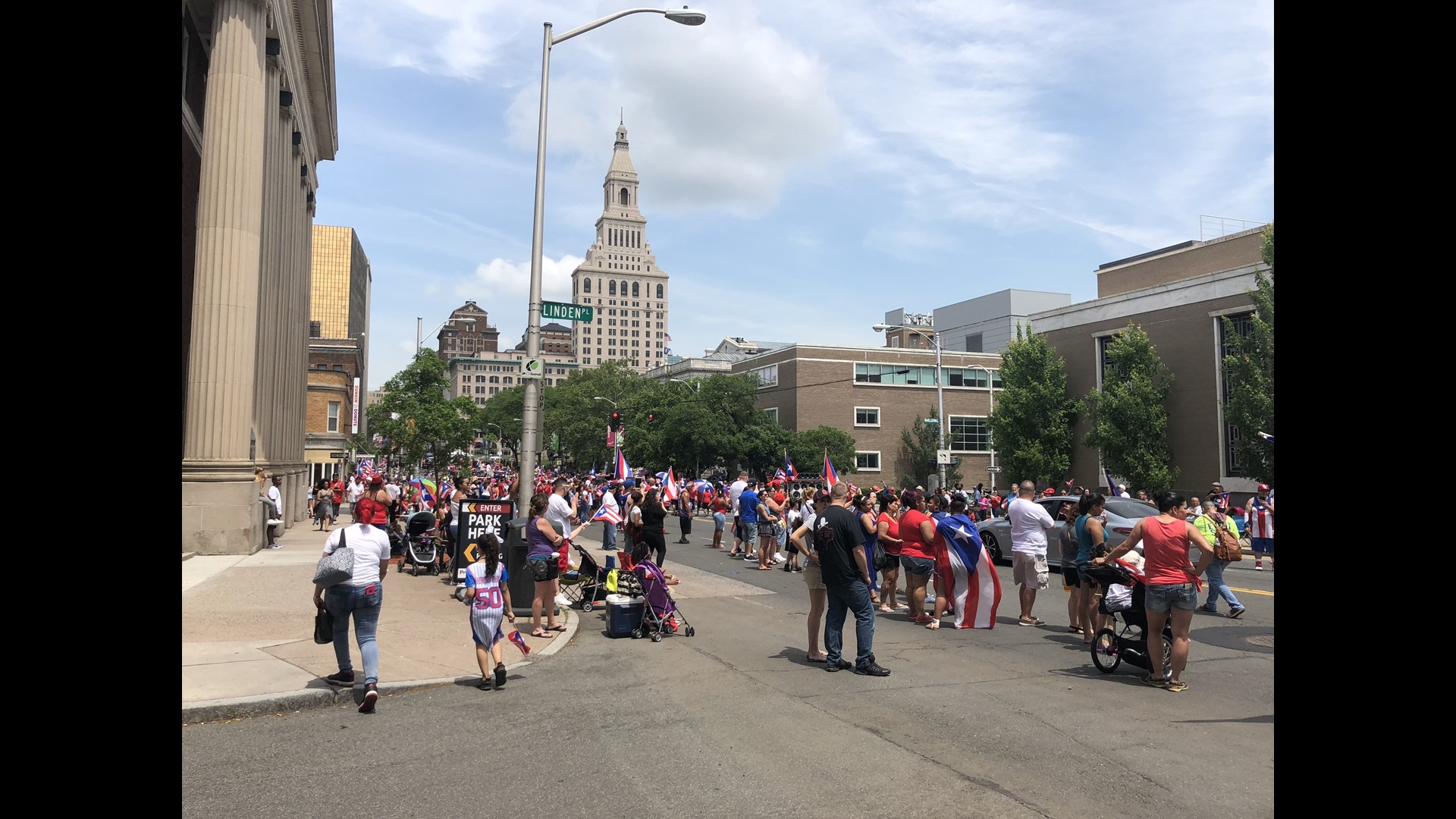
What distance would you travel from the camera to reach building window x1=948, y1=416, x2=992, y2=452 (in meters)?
68.0

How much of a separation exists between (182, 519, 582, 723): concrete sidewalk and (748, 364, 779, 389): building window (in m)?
55.6

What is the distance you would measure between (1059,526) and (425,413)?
968 inches

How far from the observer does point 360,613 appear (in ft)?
25.5

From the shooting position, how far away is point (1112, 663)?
897 centimetres

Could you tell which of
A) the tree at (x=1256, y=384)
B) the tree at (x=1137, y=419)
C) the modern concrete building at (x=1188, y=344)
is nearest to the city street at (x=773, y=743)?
the tree at (x=1256, y=384)

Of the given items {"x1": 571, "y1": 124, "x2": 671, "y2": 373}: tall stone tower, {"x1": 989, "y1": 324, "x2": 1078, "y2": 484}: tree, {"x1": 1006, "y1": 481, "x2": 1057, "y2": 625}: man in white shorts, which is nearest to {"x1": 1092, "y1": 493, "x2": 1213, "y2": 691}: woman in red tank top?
{"x1": 1006, "y1": 481, "x2": 1057, "y2": 625}: man in white shorts

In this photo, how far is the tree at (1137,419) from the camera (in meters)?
41.8

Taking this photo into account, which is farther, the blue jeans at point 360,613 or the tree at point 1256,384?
the tree at point 1256,384

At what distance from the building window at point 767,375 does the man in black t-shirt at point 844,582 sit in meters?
60.6

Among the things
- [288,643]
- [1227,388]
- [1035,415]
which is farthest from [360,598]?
[1035,415]

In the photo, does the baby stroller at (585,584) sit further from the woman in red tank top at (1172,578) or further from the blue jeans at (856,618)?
the woman in red tank top at (1172,578)
